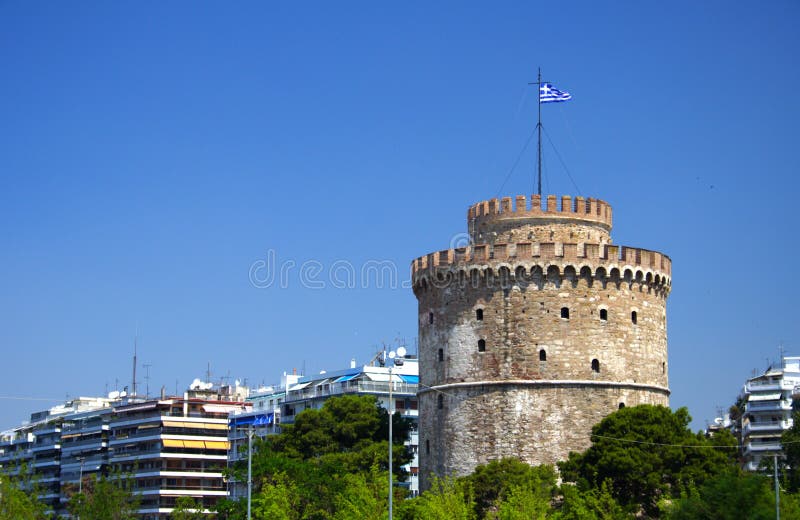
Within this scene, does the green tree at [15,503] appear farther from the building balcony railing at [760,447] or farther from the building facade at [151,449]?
the building balcony railing at [760,447]

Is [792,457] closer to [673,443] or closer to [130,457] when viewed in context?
[673,443]

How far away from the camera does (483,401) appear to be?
4672cm

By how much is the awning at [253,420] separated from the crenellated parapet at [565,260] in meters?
40.3

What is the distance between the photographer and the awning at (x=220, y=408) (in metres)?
89.6

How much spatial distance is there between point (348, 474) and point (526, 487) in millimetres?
9242

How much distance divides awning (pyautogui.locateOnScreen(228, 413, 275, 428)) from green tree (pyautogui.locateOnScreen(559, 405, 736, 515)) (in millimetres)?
44636

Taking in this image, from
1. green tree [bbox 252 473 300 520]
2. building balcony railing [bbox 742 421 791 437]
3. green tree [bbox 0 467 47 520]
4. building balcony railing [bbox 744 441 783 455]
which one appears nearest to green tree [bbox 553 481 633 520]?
green tree [bbox 252 473 300 520]

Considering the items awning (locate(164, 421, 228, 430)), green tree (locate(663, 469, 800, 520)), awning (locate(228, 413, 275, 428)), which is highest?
awning (locate(228, 413, 275, 428))

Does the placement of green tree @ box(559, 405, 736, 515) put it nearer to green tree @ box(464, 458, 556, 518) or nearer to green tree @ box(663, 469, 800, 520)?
green tree @ box(464, 458, 556, 518)

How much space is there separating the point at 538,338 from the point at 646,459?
248 inches

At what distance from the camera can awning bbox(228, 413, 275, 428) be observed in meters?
86.2

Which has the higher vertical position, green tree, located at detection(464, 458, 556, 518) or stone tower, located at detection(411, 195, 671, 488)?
stone tower, located at detection(411, 195, 671, 488)

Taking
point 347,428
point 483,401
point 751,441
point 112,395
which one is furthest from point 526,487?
point 112,395

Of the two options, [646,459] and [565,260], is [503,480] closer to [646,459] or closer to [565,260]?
[646,459]
